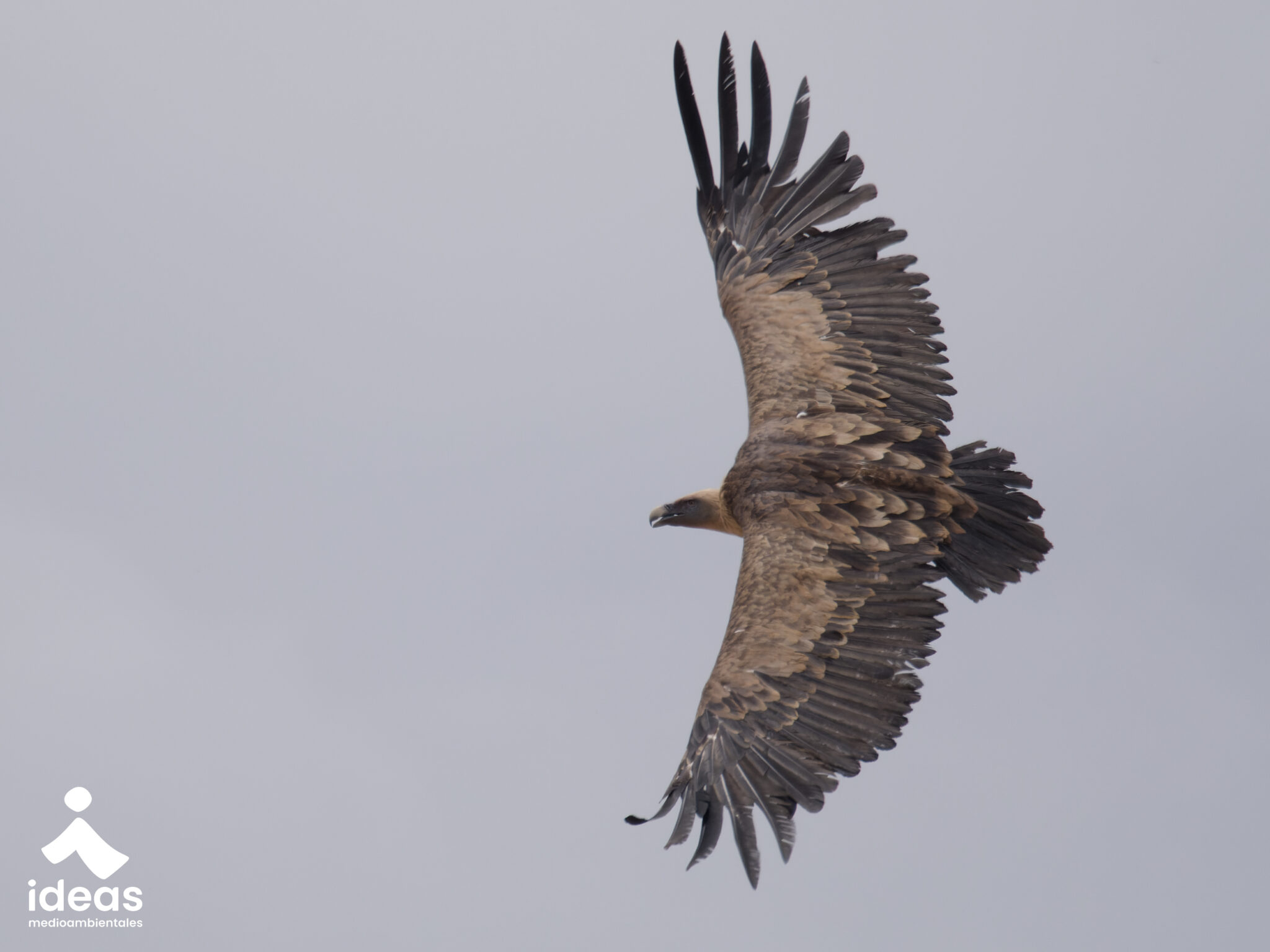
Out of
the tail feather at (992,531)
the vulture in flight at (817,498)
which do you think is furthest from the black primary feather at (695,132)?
the tail feather at (992,531)

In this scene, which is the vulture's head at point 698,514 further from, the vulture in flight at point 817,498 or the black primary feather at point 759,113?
the black primary feather at point 759,113

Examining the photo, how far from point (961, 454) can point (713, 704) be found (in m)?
3.11

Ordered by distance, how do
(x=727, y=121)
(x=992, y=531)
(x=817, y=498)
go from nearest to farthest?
1. (x=817, y=498)
2. (x=992, y=531)
3. (x=727, y=121)

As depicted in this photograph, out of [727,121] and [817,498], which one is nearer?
[817,498]

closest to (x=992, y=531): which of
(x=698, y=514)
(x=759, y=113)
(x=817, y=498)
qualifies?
(x=817, y=498)

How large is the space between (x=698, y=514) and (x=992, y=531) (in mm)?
2678

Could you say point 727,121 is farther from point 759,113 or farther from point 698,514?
point 698,514

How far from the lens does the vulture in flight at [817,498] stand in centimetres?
1102

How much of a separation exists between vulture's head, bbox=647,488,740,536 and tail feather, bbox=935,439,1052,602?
1.98m

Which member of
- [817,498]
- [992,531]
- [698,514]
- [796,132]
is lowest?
[992,531]

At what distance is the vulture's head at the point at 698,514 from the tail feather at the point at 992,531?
198 centimetres

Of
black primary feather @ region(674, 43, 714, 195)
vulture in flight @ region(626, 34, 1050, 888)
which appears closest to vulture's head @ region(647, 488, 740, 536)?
vulture in flight @ region(626, 34, 1050, 888)

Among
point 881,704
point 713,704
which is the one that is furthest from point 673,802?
point 881,704

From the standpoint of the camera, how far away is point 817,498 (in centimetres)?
1209
